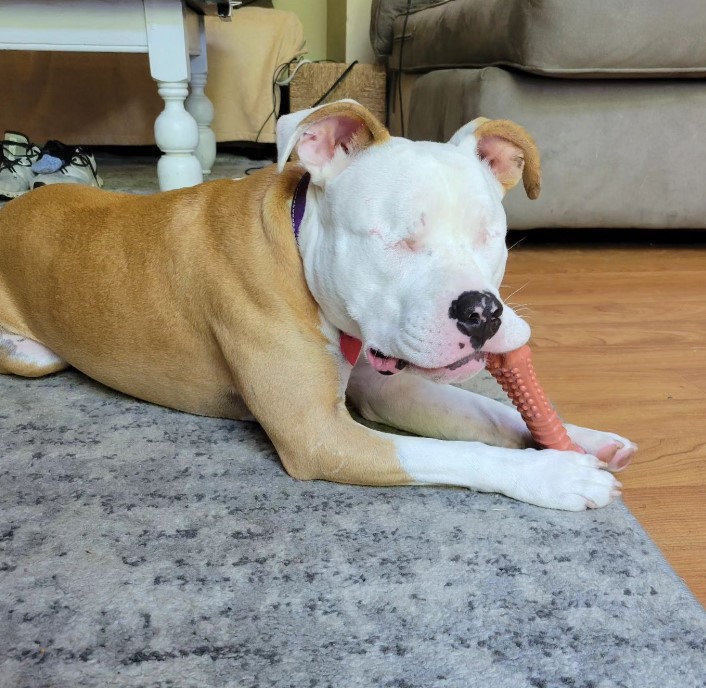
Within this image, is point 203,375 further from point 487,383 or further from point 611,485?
point 611,485

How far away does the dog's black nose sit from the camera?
0.90 metres

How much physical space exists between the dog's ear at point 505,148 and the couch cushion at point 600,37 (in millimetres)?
1173

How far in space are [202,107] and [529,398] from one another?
8.94 feet

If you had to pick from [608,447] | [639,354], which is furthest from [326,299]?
[639,354]

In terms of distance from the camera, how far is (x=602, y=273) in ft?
7.50

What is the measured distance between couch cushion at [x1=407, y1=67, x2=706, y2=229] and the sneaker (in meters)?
1.46

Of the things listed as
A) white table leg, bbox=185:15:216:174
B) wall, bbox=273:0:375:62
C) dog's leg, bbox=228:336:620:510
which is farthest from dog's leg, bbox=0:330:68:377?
wall, bbox=273:0:375:62

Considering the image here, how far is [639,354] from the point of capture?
5.31 ft

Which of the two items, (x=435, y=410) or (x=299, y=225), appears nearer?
(x=299, y=225)

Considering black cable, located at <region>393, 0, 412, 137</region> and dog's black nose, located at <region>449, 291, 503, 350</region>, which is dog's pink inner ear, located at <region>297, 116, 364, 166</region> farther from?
black cable, located at <region>393, 0, 412, 137</region>

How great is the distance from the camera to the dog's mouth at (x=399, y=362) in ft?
3.15

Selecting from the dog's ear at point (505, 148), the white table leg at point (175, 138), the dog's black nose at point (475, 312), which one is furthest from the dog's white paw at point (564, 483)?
the white table leg at point (175, 138)

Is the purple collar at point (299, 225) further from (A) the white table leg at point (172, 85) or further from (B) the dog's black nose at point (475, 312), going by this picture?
(A) the white table leg at point (172, 85)

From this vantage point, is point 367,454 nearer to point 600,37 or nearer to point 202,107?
point 600,37
